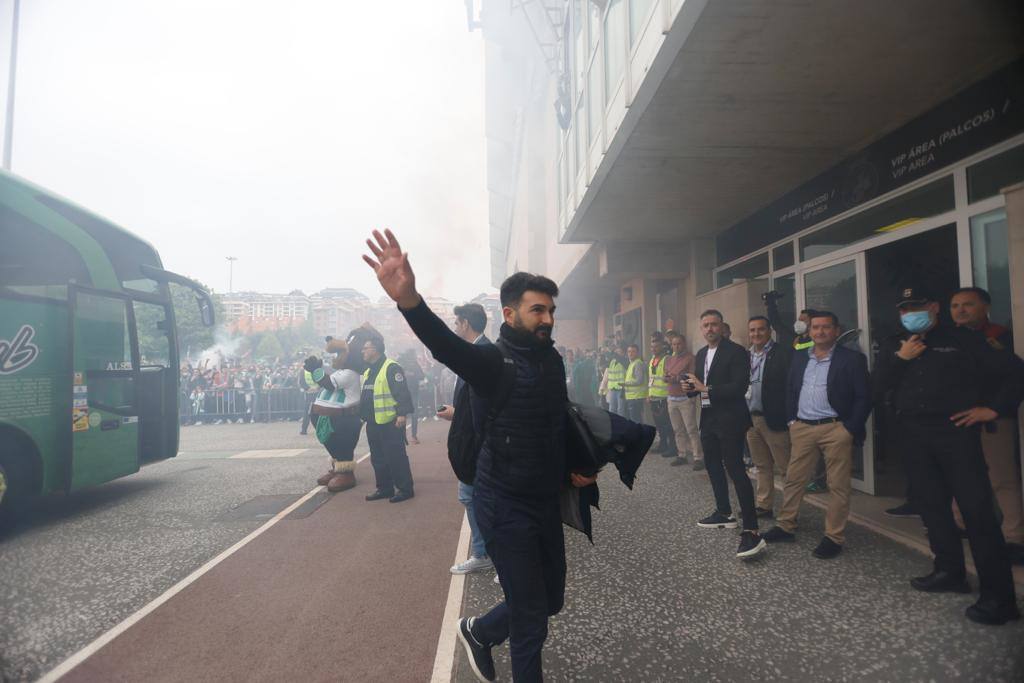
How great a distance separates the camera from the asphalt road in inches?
120

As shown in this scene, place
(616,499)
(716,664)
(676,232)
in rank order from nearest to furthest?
1. (716,664)
2. (616,499)
3. (676,232)

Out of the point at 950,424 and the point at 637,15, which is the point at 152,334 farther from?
the point at 950,424

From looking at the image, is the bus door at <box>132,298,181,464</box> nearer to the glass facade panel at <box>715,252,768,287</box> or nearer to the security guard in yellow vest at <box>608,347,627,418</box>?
the security guard in yellow vest at <box>608,347,627,418</box>

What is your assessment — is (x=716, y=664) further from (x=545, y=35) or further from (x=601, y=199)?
(x=545, y=35)

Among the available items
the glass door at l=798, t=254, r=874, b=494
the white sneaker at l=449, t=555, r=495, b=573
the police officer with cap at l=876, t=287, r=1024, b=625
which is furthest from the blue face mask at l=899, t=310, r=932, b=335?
the white sneaker at l=449, t=555, r=495, b=573

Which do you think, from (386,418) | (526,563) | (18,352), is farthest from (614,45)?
(18,352)

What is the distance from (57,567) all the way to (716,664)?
202 inches

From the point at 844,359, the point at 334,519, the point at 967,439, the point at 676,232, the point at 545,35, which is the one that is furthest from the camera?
the point at 545,35

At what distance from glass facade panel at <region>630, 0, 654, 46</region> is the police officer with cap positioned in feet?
11.9

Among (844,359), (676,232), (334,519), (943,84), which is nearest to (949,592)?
(844,359)

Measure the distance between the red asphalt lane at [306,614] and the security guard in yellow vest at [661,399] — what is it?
4487 mm

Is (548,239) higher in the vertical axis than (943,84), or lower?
higher

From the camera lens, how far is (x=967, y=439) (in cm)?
302

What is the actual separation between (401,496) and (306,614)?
2.81m
